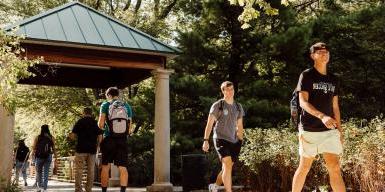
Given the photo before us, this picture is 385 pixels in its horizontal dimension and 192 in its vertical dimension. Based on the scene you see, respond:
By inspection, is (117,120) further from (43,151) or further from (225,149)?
(43,151)

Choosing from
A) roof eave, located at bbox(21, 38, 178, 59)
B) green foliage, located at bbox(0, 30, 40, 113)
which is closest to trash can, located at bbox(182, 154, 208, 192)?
roof eave, located at bbox(21, 38, 178, 59)

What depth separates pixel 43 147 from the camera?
1156 cm

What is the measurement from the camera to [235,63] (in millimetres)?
17766

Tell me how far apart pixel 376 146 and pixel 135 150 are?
11.0m

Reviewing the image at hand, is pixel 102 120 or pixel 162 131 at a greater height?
pixel 102 120

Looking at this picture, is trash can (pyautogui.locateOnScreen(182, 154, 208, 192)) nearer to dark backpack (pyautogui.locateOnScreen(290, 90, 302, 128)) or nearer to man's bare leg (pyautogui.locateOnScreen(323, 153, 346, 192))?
dark backpack (pyautogui.locateOnScreen(290, 90, 302, 128))

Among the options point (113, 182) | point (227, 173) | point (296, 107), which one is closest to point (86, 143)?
point (227, 173)

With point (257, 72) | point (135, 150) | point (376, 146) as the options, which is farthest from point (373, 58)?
point (376, 146)

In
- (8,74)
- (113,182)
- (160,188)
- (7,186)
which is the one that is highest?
(8,74)

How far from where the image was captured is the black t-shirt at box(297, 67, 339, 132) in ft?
18.3

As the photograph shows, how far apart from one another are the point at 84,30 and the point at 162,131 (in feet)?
10.3

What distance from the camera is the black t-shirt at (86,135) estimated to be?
9.44 m

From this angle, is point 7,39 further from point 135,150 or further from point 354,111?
point 354,111

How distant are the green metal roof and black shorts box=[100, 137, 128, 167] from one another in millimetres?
3347
